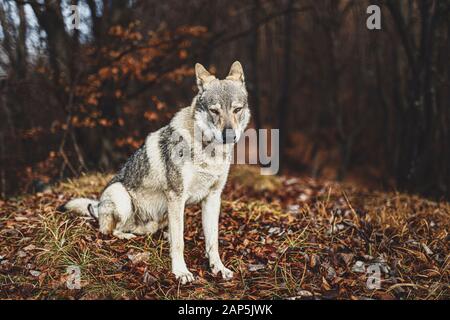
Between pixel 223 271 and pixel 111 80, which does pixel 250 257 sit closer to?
pixel 223 271

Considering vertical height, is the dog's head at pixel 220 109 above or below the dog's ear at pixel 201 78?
below

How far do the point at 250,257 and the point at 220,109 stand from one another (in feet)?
5.77

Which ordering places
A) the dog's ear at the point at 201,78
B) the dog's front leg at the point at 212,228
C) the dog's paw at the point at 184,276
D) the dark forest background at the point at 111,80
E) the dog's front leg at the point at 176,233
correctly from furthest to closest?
the dark forest background at the point at 111,80 → the dog's ear at the point at 201,78 → the dog's front leg at the point at 212,228 → the dog's front leg at the point at 176,233 → the dog's paw at the point at 184,276

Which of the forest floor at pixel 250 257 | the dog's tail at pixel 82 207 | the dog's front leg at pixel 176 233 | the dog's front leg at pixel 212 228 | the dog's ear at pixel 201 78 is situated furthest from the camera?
the dog's tail at pixel 82 207

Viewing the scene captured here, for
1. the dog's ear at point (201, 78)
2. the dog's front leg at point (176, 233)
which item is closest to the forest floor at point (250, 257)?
the dog's front leg at point (176, 233)

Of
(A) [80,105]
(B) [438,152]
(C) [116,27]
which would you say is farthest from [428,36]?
(A) [80,105]

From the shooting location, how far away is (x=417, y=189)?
8586mm

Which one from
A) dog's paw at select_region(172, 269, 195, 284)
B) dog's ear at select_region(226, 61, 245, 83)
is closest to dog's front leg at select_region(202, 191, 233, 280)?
dog's paw at select_region(172, 269, 195, 284)

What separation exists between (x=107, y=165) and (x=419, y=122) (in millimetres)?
6692

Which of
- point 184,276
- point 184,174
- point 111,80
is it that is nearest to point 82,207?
point 184,174

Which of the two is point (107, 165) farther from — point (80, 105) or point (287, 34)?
point (287, 34)

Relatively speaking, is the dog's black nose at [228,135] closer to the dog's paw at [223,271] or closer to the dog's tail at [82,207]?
the dog's paw at [223,271]

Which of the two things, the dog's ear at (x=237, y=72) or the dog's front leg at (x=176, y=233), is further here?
the dog's ear at (x=237, y=72)

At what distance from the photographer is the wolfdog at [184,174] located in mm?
4250
